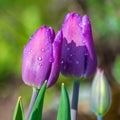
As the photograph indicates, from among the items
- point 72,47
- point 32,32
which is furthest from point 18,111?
point 32,32

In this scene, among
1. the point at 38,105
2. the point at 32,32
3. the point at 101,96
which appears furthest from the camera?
the point at 32,32

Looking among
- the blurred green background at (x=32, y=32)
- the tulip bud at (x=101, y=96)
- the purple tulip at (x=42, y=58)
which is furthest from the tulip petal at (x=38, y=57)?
the blurred green background at (x=32, y=32)

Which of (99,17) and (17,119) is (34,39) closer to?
(17,119)

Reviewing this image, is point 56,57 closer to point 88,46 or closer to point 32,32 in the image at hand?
point 88,46

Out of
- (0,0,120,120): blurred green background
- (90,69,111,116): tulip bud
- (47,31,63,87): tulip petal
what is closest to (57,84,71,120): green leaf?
(47,31,63,87): tulip petal

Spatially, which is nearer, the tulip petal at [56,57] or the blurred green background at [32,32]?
the tulip petal at [56,57]

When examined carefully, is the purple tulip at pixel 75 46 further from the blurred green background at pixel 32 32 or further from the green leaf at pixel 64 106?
the blurred green background at pixel 32 32

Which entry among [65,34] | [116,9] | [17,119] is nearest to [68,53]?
[65,34]

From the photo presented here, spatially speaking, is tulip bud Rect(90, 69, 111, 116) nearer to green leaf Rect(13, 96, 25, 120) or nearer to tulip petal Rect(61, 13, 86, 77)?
tulip petal Rect(61, 13, 86, 77)
